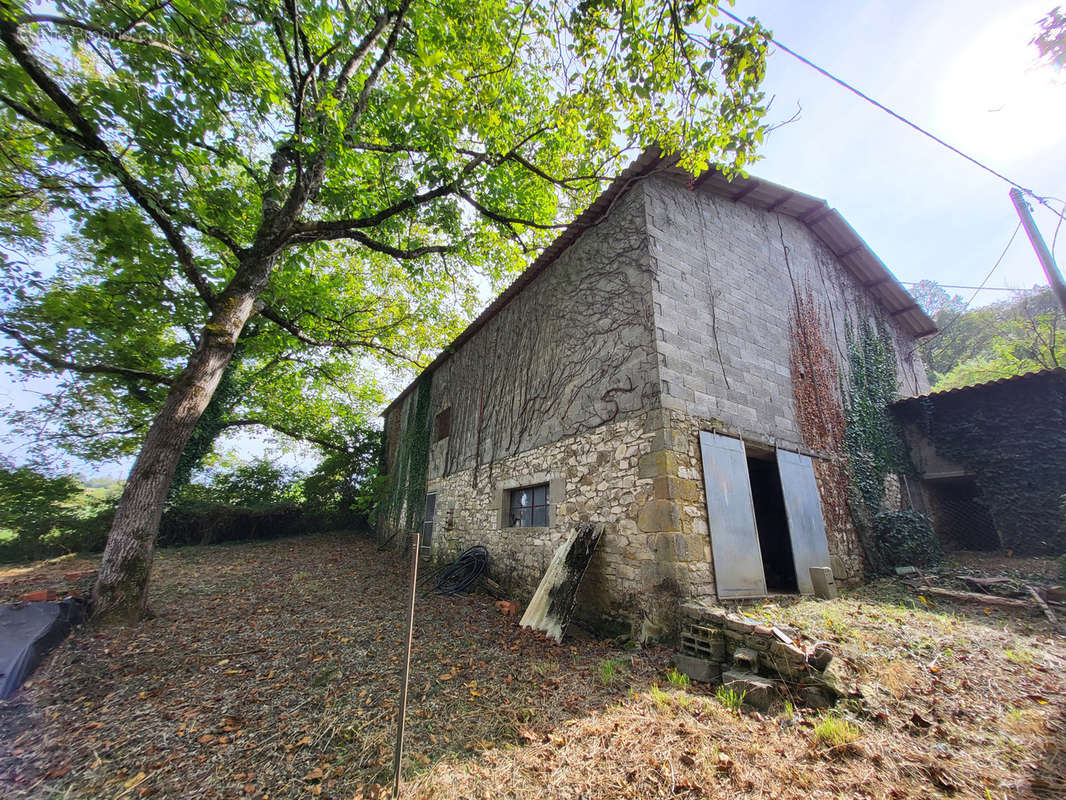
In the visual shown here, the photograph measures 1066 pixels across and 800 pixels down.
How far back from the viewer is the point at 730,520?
4.98m

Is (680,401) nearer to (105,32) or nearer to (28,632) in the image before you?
(28,632)

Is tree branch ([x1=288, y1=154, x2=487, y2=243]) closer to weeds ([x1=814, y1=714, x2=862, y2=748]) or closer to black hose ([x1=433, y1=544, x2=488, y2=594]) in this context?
black hose ([x1=433, y1=544, x2=488, y2=594])

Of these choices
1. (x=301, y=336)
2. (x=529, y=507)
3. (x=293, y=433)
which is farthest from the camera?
(x=293, y=433)

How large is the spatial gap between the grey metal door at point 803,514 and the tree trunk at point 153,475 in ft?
27.1

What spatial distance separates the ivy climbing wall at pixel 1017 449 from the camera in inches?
263

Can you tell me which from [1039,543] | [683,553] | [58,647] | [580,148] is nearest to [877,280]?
[1039,543]

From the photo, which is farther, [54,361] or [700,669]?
[54,361]

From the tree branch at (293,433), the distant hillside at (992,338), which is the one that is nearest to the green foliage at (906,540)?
the distant hillside at (992,338)

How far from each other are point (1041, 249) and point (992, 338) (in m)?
19.2

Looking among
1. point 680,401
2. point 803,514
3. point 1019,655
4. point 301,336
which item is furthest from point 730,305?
point 301,336

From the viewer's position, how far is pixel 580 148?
22.3ft

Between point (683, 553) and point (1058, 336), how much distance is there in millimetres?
16684

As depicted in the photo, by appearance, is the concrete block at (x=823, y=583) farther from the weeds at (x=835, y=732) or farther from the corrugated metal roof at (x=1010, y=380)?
the corrugated metal roof at (x=1010, y=380)

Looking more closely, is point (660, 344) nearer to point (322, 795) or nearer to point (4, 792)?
point (322, 795)
